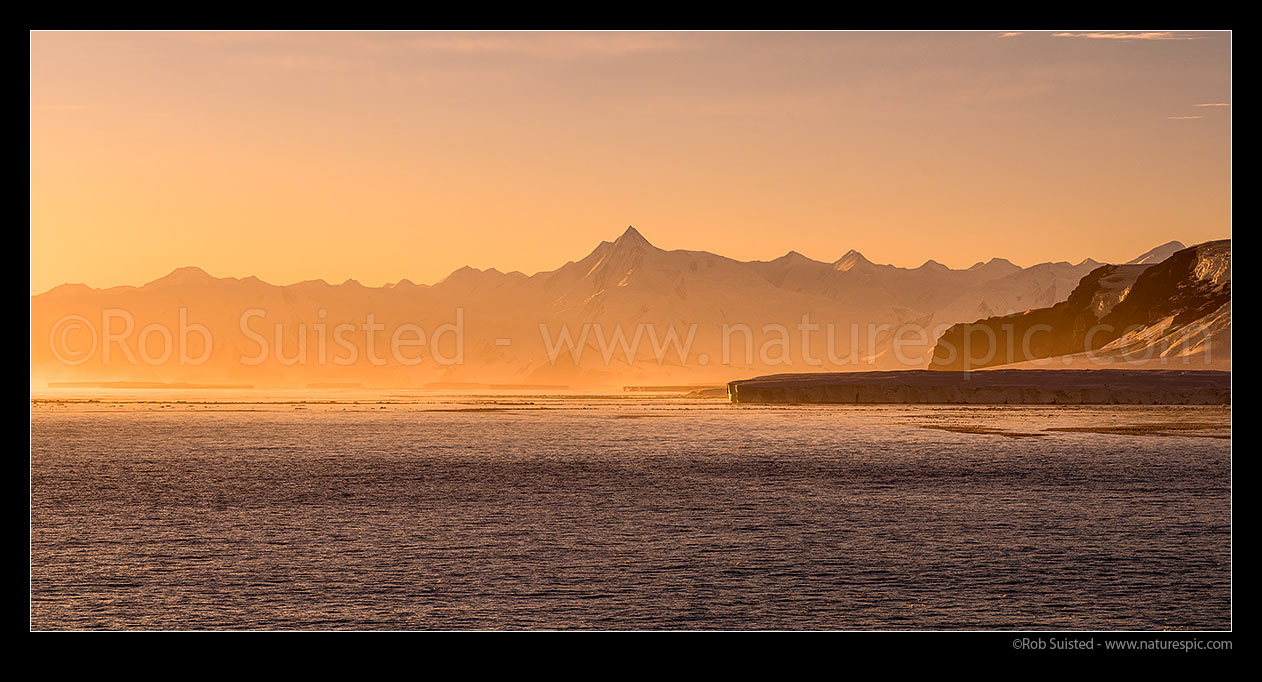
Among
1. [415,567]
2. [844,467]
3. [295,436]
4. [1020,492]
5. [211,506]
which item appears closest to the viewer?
[415,567]

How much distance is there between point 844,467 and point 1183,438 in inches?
1555

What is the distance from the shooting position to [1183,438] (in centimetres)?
9988

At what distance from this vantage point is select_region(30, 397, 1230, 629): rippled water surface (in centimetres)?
Answer: 2888

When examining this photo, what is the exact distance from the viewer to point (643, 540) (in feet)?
134

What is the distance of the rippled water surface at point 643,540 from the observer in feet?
94.7

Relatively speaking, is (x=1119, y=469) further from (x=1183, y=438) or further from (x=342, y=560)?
(x=342, y=560)
